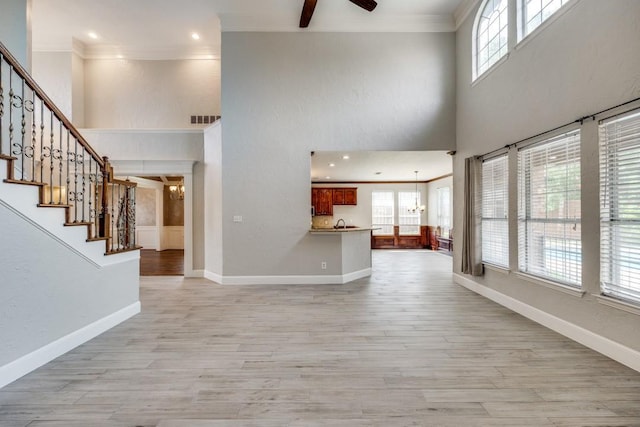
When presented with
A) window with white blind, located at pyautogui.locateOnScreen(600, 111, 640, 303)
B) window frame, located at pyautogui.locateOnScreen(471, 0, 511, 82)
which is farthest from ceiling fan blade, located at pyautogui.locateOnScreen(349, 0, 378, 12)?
window with white blind, located at pyautogui.locateOnScreen(600, 111, 640, 303)

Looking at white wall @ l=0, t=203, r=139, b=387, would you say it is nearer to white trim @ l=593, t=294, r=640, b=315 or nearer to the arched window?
white trim @ l=593, t=294, r=640, b=315

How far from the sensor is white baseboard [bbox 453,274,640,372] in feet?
8.39

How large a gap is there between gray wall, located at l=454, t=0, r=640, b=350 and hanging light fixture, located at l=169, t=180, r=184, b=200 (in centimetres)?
914

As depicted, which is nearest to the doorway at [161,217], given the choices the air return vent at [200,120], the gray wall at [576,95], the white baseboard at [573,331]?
the air return vent at [200,120]

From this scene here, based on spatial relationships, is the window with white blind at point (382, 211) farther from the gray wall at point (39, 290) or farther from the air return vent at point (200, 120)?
the gray wall at point (39, 290)

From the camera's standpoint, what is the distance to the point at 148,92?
23.6 ft

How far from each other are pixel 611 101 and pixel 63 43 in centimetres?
942

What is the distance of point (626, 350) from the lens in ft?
8.43

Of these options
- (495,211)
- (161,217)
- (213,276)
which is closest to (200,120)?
(213,276)

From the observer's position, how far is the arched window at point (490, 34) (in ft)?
14.3

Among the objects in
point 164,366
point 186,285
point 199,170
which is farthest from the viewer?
point 199,170

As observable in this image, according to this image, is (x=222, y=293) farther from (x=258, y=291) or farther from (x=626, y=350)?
(x=626, y=350)

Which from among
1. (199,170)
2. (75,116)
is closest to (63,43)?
(75,116)

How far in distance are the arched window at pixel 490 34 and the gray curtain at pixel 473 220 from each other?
152 cm
